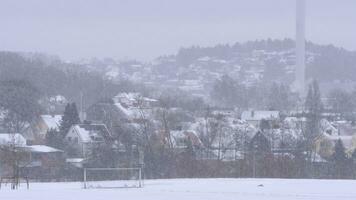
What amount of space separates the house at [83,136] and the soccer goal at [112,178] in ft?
56.1

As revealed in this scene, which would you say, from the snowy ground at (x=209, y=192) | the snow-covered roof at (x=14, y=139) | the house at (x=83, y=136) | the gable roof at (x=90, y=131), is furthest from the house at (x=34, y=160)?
the snowy ground at (x=209, y=192)

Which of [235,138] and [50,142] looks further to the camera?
[50,142]

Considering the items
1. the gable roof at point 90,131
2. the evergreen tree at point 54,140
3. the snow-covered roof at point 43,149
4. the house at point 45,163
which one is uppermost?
the gable roof at point 90,131

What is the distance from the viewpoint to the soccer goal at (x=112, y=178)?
28006 mm

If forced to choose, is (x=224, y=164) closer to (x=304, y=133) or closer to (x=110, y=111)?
(x=304, y=133)

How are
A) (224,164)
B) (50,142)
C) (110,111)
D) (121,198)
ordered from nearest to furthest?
(121,198), (224,164), (50,142), (110,111)

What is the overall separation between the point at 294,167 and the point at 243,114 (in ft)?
200

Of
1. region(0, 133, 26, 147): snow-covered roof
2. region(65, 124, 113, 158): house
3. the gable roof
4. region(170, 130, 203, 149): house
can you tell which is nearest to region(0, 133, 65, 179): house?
region(0, 133, 26, 147): snow-covered roof

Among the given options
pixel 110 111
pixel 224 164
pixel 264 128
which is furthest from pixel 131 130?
pixel 110 111

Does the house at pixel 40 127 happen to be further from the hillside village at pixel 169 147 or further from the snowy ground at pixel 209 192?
the snowy ground at pixel 209 192

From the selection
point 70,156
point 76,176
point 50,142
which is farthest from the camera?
point 50,142

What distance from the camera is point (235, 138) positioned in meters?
50.2

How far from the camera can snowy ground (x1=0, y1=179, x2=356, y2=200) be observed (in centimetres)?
2225

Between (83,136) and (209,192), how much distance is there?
35226 millimetres
